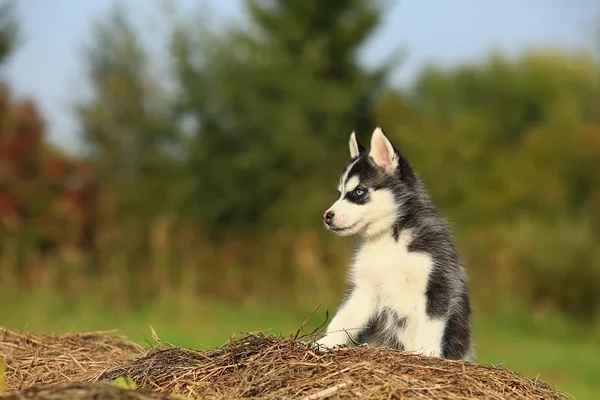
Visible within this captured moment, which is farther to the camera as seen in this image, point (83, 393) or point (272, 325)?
point (272, 325)

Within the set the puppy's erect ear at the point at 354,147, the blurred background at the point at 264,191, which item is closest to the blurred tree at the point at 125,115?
the blurred background at the point at 264,191

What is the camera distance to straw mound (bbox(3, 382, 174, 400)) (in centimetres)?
332

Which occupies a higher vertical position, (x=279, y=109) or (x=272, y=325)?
(x=279, y=109)

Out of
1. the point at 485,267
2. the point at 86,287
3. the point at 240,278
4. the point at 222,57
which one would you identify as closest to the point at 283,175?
the point at 222,57

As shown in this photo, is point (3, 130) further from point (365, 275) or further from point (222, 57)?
point (365, 275)

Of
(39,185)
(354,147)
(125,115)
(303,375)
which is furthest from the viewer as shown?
(125,115)

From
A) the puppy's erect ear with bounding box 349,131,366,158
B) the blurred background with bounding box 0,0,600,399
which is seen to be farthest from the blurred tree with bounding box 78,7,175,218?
the puppy's erect ear with bounding box 349,131,366,158

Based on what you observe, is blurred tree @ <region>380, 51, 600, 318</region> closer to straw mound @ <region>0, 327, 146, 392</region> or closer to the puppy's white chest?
the puppy's white chest

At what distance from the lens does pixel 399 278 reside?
524 centimetres

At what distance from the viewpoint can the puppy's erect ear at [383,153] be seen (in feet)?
18.8

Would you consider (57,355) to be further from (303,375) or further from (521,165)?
(521,165)

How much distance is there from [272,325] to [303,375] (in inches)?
485

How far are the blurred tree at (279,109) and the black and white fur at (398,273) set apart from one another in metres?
22.2

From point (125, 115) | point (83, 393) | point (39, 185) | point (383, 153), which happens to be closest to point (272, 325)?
point (39, 185)
